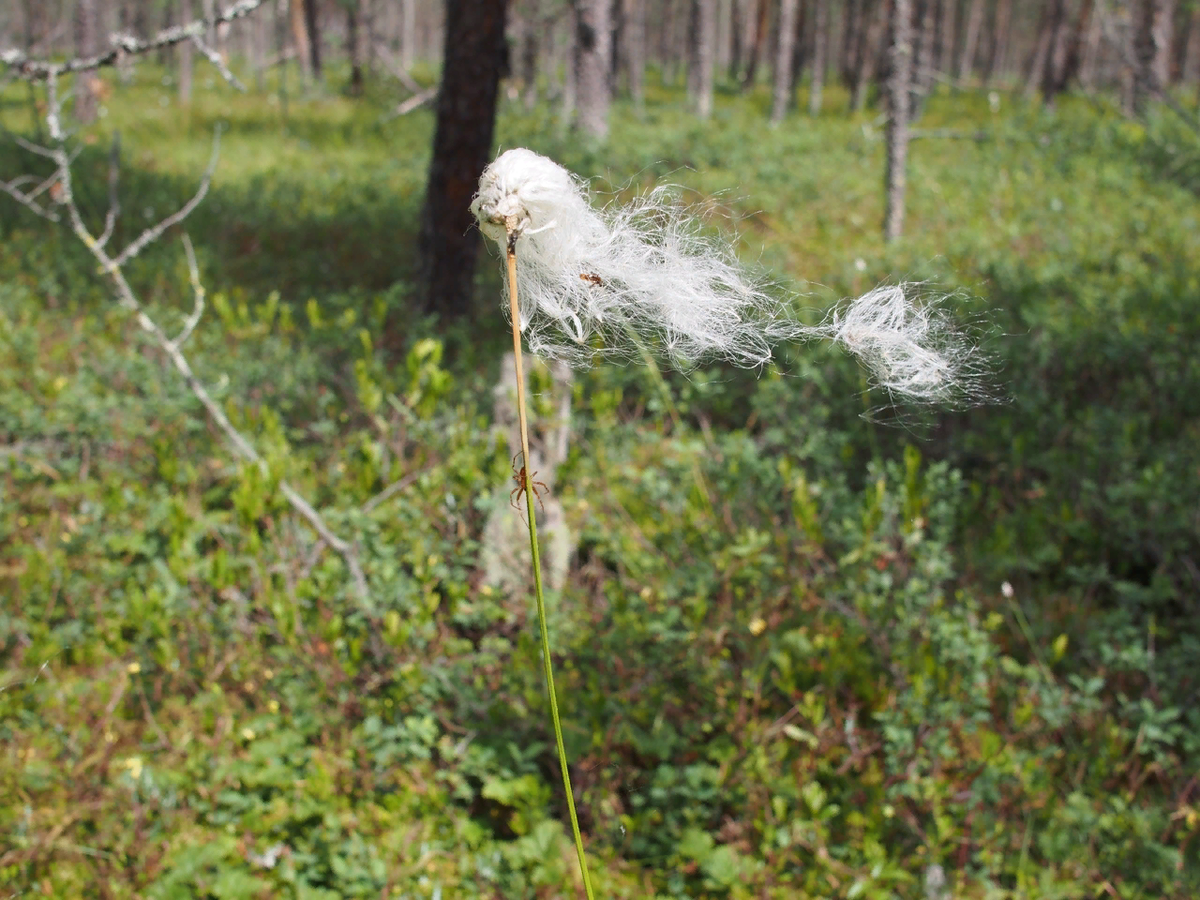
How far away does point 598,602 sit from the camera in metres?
3.36

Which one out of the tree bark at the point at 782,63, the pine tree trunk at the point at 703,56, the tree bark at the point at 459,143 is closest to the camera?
the tree bark at the point at 459,143

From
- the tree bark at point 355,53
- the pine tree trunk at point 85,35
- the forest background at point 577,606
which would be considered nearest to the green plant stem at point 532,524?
the forest background at point 577,606

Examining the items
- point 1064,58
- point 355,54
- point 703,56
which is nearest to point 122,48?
point 703,56

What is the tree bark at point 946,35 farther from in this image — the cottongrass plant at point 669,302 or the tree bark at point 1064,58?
the cottongrass plant at point 669,302

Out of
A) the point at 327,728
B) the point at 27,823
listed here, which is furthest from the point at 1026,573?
the point at 27,823

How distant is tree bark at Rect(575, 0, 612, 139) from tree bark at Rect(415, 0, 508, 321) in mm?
5308

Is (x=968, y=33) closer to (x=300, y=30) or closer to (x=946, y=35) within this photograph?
(x=946, y=35)

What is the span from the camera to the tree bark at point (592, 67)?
33.9ft

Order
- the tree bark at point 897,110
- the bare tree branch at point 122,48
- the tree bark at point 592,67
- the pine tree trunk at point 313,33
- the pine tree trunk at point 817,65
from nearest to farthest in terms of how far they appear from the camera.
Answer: the bare tree branch at point 122,48 → the tree bark at point 897,110 → the tree bark at point 592,67 → the pine tree trunk at point 817,65 → the pine tree trunk at point 313,33

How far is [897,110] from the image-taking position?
24.6 feet

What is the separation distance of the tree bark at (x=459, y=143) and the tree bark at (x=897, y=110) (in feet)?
12.6

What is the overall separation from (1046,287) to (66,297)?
22.5ft

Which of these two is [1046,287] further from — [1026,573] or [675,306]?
[675,306]

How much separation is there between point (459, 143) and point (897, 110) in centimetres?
422
